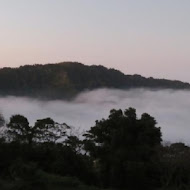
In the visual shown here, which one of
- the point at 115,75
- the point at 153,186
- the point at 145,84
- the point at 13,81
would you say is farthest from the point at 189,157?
the point at 145,84

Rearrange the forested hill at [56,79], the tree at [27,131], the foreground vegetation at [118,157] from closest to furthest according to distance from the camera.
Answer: the foreground vegetation at [118,157]
the tree at [27,131]
the forested hill at [56,79]

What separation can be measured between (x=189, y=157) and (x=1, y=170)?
1288cm

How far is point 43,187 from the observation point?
17.3m

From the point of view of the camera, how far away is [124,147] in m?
30.0

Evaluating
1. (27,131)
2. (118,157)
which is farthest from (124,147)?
(27,131)

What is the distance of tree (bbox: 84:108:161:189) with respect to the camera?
28.8 m

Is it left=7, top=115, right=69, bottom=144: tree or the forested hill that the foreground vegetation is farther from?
the forested hill

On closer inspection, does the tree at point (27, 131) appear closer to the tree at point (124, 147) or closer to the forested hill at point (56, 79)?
the tree at point (124, 147)

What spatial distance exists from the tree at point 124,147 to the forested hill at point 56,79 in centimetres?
9303

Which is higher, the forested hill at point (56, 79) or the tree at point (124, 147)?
the forested hill at point (56, 79)

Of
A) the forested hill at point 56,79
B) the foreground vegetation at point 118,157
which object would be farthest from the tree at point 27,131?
the forested hill at point 56,79

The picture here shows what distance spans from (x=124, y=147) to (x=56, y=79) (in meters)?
99.1

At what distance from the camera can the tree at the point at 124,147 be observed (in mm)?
28812

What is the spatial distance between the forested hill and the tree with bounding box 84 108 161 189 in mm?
93029
